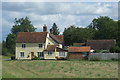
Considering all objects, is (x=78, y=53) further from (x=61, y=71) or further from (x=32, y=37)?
(x=61, y=71)

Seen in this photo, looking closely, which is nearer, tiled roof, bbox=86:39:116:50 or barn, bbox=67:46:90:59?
barn, bbox=67:46:90:59

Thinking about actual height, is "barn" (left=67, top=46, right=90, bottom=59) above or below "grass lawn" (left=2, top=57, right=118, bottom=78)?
above

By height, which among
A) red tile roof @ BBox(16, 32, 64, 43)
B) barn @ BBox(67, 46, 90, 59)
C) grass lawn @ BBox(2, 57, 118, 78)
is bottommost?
grass lawn @ BBox(2, 57, 118, 78)

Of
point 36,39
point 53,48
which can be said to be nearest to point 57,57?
point 53,48

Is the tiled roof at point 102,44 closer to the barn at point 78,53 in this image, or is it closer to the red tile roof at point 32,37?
the barn at point 78,53

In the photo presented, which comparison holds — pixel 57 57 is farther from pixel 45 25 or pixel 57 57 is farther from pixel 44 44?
pixel 45 25

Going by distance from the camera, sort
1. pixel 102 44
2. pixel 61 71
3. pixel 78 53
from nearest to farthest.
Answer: pixel 61 71 < pixel 78 53 < pixel 102 44

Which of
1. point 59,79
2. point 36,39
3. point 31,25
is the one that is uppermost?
point 31,25

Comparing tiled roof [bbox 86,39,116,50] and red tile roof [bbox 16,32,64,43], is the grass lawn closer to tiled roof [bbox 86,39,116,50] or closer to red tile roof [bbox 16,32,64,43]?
red tile roof [bbox 16,32,64,43]

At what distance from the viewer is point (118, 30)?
8069 centimetres

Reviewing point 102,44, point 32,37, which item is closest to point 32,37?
point 32,37

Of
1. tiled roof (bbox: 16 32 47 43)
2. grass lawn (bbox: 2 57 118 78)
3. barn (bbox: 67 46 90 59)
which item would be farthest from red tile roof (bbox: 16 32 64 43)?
grass lawn (bbox: 2 57 118 78)

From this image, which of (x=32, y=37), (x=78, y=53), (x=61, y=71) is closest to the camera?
(x=61, y=71)

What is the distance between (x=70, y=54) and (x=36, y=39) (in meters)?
10.4
